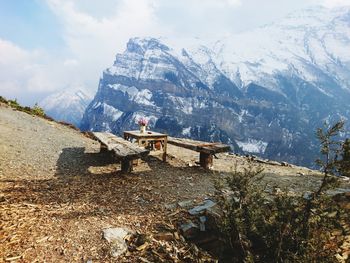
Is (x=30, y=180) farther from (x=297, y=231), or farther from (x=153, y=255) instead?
(x=297, y=231)

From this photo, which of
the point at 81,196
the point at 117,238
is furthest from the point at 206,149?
the point at 117,238

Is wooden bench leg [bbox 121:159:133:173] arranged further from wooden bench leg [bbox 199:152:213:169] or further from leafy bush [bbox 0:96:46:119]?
leafy bush [bbox 0:96:46:119]

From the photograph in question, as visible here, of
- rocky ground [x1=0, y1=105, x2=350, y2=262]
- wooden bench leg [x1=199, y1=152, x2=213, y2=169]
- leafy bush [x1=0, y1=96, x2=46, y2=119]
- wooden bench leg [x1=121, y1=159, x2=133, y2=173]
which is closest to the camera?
rocky ground [x1=0, y1=105, x2=350, y2=262]

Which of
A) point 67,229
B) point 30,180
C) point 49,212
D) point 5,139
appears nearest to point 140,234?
point 67,229

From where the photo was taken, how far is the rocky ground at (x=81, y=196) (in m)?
5.46

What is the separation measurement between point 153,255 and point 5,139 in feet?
35.9

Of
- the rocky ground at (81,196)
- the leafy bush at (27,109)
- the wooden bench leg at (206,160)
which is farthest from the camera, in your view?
the leafy bush at (27,109)

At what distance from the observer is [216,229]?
633 centimetres

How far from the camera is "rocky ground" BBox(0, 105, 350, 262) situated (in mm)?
5461

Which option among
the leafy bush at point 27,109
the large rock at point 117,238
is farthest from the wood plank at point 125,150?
the leafy bush at point 27,109

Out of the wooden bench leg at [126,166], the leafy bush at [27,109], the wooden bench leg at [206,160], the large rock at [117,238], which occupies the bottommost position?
the large rock at [117,238]

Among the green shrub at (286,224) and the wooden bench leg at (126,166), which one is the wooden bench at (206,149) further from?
the green shrub at (286,224)

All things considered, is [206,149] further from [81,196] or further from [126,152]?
[81,196]

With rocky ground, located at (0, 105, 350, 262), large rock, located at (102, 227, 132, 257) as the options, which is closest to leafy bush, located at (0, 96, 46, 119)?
rocky ground, located at (0, 105, 350, 262)
